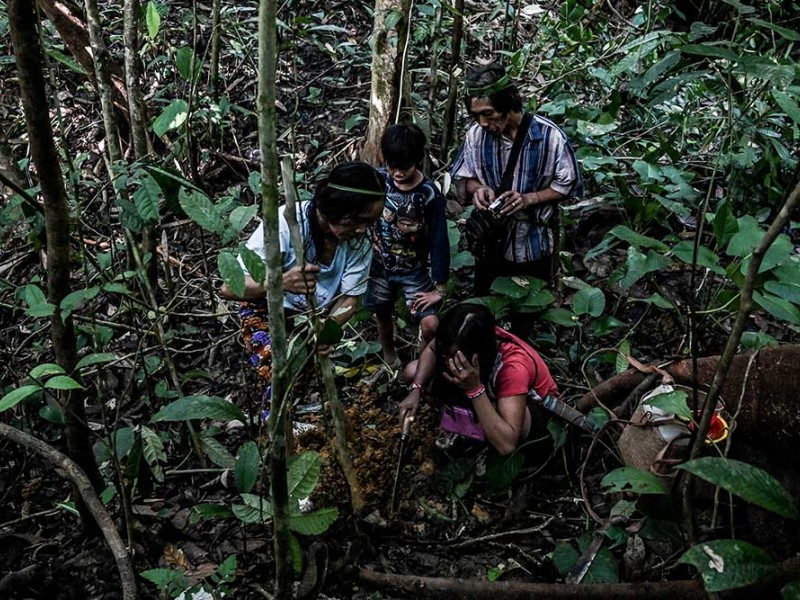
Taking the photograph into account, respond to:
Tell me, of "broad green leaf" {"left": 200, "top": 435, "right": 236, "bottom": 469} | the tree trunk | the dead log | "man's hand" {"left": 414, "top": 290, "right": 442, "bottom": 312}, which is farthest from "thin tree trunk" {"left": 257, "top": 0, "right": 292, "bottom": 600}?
the tree trunk

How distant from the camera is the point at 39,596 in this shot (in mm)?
2783

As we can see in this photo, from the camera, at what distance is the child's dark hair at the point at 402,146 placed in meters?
3.36

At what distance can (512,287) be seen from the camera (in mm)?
3668

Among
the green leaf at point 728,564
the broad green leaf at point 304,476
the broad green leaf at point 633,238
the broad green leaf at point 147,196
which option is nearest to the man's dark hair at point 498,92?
the broad green leaf at point 633,238

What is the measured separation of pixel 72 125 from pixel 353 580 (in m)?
4.91

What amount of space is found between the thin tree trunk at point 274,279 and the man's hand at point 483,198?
6.55ft

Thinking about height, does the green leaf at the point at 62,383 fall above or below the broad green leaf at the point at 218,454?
above

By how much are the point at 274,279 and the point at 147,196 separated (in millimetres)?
1121

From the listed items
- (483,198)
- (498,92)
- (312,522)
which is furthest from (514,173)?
(312,522)

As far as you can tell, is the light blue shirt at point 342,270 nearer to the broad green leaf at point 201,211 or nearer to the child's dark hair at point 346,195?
the child's dark hair at point 346,195

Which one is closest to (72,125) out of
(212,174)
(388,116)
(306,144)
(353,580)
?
(212,174)

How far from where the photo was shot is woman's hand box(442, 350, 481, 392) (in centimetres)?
298

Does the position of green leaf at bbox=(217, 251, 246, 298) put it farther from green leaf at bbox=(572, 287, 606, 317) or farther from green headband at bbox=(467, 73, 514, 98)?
green leaf at bbox=(572, 287, 606, 317)

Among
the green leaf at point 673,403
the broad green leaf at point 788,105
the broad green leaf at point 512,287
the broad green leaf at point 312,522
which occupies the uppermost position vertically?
the broad green leaf at point 788,105
